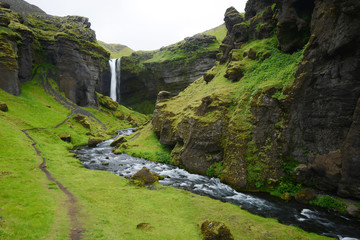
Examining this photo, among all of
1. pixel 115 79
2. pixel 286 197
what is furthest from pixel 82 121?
pixel 115 79

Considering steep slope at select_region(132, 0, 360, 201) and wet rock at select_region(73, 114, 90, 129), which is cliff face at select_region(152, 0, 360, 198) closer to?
steep slope at select_region(132, 0, 360, 201)

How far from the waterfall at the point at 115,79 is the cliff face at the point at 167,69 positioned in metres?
3.65

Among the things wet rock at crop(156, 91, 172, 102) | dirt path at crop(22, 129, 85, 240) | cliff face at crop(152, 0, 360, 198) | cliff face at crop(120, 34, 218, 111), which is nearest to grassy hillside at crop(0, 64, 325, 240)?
dirt path at crop(22, 129, 85, 240)

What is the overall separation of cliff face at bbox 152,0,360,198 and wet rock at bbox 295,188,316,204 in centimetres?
138

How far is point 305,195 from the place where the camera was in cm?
2278

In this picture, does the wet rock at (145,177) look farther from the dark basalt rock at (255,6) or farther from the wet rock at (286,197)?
the dark basalt rock at (255,6)

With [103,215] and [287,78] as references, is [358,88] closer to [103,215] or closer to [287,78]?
[287,78]

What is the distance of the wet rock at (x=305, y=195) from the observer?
73.7ft

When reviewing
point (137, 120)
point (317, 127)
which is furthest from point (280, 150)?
point (137, 120)

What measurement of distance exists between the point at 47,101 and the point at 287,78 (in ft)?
323

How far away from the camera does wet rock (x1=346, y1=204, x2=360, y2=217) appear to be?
19.2m

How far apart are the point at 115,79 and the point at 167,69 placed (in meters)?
43.5

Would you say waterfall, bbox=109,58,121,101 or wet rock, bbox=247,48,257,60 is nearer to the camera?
wet rock, bbox=247,48,257,60

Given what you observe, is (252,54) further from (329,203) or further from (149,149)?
(149,149)
